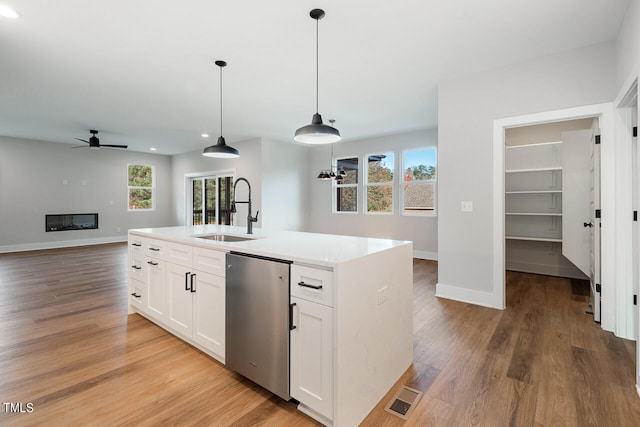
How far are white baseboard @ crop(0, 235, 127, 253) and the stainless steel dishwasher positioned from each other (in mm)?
8080

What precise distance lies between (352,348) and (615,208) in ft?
9.16

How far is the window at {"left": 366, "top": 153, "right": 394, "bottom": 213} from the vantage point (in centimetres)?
669

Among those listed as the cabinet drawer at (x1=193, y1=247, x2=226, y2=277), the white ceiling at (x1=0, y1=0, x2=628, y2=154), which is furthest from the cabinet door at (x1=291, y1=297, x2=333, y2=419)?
the white ceiling at (x1=0, y1=0, x2=628, y2=154)

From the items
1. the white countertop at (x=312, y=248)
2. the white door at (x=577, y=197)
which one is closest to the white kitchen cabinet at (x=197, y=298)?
the white countertop at (x=312, y=248)

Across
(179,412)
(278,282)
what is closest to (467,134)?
(278,282)

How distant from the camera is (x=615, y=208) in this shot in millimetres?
2619

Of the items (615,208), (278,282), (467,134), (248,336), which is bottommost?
(248,336)

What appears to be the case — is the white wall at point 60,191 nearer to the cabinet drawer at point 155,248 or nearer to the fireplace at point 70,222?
the fireplace at point 70,222

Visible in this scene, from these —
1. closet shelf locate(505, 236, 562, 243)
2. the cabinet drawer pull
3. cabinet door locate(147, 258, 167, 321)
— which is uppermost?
the cabinet drawer pull

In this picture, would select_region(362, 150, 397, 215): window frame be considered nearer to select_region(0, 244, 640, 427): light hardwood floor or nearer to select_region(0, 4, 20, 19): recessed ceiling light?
select_region(0, 244, 640, 427): light hardwood floor

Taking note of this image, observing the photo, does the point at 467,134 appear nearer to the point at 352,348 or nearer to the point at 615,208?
the point at 615,208

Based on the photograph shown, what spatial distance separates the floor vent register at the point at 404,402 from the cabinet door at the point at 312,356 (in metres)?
0.44

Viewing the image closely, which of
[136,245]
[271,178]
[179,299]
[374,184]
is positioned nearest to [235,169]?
[271,178]

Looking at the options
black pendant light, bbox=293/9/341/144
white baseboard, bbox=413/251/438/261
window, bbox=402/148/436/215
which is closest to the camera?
black pendant light, bbox=293/9/341/144
